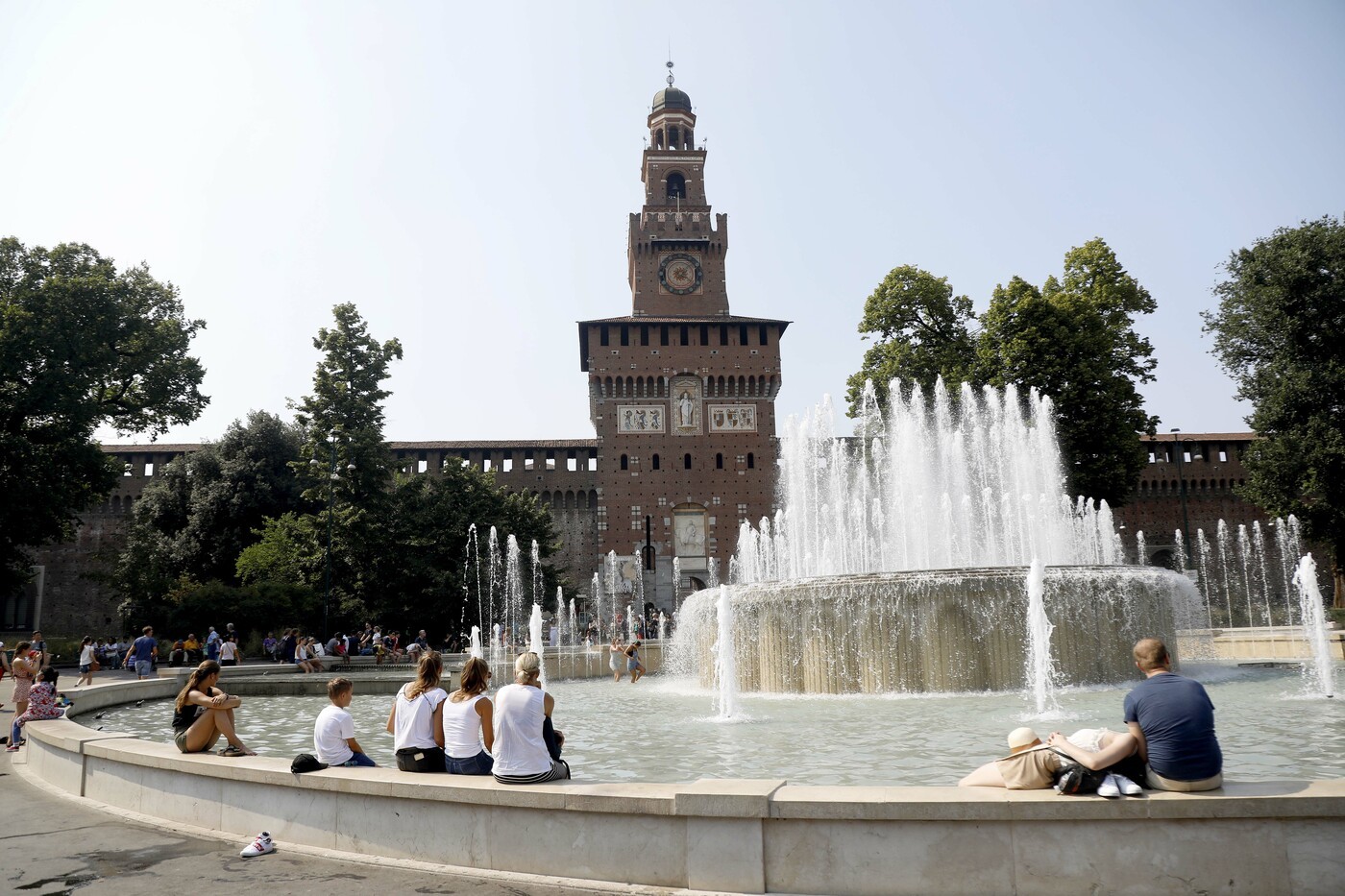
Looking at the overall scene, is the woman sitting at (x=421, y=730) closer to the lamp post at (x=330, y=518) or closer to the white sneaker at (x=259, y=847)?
the white sneaker at (x=259, y=847)

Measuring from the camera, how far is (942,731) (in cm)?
883

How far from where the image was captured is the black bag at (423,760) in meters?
5.36

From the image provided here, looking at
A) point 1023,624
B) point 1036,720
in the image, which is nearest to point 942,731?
point 1036,720

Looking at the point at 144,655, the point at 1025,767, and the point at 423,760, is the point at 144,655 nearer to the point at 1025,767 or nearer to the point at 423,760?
the point at 423,760

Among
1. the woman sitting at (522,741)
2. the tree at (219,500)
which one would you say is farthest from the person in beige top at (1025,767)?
the tree at (219,500)

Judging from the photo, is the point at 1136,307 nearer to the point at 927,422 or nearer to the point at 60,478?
the point at 927,422

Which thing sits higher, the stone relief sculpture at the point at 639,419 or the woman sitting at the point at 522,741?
the stone relief sculpture at the point at 639,419

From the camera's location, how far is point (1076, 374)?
92.1 feet

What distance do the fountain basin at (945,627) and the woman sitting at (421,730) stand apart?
8.45 m

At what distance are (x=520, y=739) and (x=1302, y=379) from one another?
28751mm

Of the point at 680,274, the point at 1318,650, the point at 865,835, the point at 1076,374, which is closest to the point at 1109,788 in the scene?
the point at 865,835

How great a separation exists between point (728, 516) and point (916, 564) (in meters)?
20.4

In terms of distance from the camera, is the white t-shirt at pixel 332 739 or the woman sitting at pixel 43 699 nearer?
the white t-shirt at pixel 332 739

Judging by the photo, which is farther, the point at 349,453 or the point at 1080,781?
the point at 349,453
